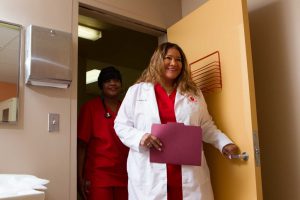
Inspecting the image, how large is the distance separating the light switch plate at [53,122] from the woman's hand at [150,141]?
21.4 inches

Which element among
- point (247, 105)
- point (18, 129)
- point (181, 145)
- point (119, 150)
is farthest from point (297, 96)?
point (18, 129)

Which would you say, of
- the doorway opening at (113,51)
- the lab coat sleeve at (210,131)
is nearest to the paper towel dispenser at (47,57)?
the lab coat sleeve at (210,131)

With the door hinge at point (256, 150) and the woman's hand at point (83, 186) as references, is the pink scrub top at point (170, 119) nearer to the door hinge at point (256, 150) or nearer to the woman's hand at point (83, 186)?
the door hinge at point (256, 150)

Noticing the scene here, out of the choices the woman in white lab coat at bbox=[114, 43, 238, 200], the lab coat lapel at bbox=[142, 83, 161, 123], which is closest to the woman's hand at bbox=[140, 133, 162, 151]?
the woman in white lab coat at bbox=[114, 43, 238, 200]

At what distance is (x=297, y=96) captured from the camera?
1.76m

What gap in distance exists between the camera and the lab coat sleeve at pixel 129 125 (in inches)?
63.6

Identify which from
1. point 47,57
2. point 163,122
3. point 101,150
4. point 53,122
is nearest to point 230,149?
point 163,122

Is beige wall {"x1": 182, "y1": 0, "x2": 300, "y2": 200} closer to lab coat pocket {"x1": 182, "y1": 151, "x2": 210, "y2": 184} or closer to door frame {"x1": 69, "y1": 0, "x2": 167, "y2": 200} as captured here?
lab coat pocket {"x1": 182, "y1": 151, "x2": 210, "y2": 184}

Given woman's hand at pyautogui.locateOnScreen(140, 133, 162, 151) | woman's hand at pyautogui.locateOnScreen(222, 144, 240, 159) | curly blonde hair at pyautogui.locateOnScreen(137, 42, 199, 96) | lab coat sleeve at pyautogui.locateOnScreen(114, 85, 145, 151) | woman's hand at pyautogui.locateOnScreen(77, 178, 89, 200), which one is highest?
curly blonde hair at pyautogui.locateOnScreen(137, 42, 199, 96)

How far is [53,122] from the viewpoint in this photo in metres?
1.83

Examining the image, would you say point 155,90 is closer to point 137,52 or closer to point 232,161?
point 232,161

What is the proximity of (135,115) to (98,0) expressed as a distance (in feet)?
2.89

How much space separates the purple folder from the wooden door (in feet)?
0.82

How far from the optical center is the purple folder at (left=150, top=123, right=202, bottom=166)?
5.18 ft
